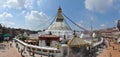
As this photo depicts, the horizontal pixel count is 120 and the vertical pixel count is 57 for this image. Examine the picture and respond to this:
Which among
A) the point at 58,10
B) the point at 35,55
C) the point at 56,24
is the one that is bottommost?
the point at 35,55

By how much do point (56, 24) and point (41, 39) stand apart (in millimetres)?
22605

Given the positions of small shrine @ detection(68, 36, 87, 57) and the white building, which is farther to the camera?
the white building

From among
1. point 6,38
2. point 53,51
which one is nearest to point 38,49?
point 53,51

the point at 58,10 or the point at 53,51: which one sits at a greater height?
the point at 58,10

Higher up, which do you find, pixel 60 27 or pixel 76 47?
pixel 60 27

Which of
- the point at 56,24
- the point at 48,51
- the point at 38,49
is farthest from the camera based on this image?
the point at 56,24

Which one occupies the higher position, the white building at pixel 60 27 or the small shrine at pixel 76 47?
the white building at pixel 60 27

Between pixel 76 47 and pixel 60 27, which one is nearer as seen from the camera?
pixel 76 47

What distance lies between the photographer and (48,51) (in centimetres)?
2877

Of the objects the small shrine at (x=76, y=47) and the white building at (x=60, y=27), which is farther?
the white building at (x=60, y=27)

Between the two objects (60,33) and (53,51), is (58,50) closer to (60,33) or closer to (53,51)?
(53,51)

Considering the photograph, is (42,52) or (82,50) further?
(42,52)

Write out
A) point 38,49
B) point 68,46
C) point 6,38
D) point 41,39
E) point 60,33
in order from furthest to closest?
point 6,38 < point 60,33 < point 41,39 < point 38,49 < point 68,46

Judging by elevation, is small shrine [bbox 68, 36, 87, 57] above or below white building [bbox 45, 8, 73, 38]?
below
